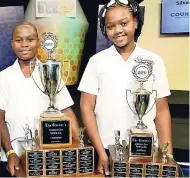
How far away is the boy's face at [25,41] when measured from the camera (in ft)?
5.55

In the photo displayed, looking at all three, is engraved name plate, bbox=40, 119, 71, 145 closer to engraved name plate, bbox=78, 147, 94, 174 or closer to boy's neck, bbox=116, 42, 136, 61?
engraved name plate, bbox=78, 147, 94, 174

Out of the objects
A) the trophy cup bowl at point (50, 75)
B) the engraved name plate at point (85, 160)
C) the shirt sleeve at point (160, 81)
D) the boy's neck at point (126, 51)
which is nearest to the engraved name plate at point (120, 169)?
the engraved name plate at point (85, 160)

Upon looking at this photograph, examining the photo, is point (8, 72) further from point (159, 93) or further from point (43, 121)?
point (159, 93)

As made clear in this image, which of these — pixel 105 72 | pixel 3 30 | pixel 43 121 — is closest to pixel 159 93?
pixel 105 72

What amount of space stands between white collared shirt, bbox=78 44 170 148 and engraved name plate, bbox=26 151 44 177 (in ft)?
1.52

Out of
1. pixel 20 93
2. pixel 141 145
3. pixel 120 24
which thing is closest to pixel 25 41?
pixel 20 93

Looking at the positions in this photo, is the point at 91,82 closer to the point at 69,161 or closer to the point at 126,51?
the point at 126,51

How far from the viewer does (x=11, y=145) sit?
174 centimetres

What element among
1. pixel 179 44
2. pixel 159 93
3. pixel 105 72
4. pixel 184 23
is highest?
pixel 184 23

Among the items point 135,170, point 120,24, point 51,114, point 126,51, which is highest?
point 120,24

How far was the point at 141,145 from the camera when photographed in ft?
4.59

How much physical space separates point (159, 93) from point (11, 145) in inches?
33.4

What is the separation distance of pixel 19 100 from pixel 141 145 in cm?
73

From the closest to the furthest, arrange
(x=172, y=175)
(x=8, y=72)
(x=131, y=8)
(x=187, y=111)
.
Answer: (x=172, y=175)
(x=131, y=8)
(x=8, y=72)
(x=187, y=111)
